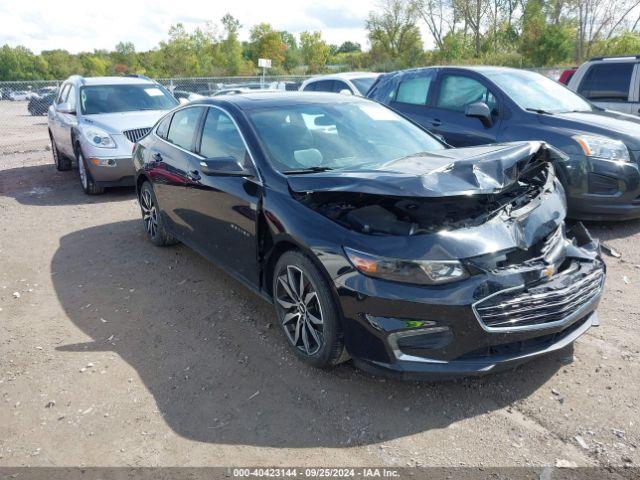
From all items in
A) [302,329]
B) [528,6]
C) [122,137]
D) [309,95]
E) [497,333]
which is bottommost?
[302,329]

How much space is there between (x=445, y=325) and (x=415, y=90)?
5501mm

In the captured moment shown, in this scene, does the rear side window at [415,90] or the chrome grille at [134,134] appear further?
the chrome grille at [134,134]

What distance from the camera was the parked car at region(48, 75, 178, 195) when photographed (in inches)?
324

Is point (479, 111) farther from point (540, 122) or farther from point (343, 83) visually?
point (343, 83)

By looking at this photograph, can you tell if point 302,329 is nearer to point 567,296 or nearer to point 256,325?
point 256,325

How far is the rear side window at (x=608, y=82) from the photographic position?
325 inches

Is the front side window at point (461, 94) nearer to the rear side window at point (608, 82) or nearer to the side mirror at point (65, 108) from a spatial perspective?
the rear side window at point (608, 82)

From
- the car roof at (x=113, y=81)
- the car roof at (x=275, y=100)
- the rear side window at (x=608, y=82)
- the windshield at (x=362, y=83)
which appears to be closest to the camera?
the car roof at (x=275, y=100)

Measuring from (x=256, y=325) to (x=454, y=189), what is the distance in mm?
1970

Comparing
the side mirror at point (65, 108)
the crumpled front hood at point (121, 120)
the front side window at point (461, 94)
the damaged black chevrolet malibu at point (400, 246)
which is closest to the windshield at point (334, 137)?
the damaged black chevrolet malibu at point (400, 246)

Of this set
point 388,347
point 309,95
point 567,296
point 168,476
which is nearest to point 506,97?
point 309,95

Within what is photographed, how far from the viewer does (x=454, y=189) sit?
9.20 ft

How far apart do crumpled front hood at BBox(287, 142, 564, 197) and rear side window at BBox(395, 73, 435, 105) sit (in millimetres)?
4080

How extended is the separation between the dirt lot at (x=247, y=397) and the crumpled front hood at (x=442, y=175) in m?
1.18
